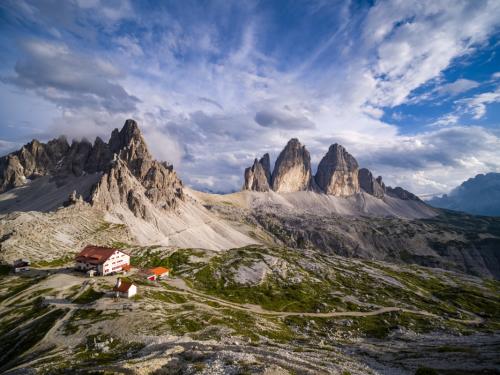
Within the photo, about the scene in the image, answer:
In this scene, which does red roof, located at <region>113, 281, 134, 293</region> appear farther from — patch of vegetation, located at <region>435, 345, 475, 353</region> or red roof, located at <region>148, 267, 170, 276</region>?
patch of vegetation, located at <region>435, 345, 475, 353</region>

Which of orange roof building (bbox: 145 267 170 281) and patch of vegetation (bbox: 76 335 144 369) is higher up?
orange roof building (bbox: 145 267 170 281)

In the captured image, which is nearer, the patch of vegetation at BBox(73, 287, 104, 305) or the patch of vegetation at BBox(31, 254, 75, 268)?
the patch of vegetation at BBox(73, 287, 104, 305)

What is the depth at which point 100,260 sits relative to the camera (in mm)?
133250

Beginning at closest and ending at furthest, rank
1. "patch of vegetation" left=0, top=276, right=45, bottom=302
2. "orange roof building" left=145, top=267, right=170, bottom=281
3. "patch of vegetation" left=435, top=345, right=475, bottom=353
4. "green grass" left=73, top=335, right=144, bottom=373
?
"green grass" left=73, top=335, right=144, bottom=373, "patch of vegetation" left=435, top=345, right=475, bottom=353, "patch of vegetation" left=0, top=276, right=45, bottom=302, "orange roof building" left=145, top=267, right=170, bottom=281

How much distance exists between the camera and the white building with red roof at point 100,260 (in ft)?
436

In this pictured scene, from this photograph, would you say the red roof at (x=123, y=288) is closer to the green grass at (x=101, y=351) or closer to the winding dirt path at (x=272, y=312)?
the winding dirt path at (x=272, y=312)

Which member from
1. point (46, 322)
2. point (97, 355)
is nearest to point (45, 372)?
point (97, 355)

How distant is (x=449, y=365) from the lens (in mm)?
58156

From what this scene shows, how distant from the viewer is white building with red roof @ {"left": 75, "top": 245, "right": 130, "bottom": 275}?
133 metres

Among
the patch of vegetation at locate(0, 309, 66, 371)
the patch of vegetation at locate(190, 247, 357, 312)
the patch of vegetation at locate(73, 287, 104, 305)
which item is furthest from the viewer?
the patch of vegetation at locate(190, 247, 357, 312)

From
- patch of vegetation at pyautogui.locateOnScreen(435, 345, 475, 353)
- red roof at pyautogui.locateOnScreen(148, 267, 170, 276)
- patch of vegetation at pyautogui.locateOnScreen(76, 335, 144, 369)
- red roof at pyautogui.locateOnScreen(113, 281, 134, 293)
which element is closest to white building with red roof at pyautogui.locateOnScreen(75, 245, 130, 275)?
red roof at pyautogui.locateOnScreen(148, 267, 170, 276)

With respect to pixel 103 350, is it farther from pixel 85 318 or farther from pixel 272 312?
pixel 272 312

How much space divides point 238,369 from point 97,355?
112 feet

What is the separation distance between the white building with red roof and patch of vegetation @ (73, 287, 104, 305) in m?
23.2
